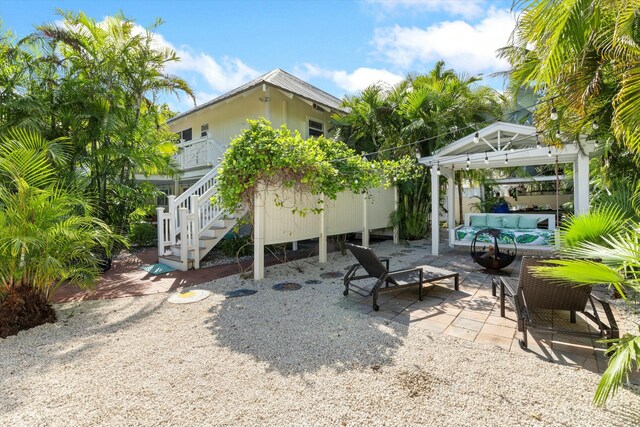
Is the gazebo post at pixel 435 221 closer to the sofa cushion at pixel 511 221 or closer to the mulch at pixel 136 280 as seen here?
the sofa cushion at pixel 511 221

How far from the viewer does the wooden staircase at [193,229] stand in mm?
8195

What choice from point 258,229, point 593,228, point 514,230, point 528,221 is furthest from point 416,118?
point 593,228

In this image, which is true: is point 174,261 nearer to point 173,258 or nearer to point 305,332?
point 173,258

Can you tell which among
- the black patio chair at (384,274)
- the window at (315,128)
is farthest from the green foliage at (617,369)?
the window at (315,128)

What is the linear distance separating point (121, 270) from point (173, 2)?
7.60 m

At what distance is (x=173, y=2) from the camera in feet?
28.6

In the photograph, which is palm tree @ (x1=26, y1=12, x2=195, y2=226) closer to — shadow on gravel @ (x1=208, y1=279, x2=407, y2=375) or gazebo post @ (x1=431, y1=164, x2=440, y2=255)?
shadow on gravel @ (x1=208, y1=279, x2=407, y2=375)

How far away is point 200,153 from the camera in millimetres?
13758

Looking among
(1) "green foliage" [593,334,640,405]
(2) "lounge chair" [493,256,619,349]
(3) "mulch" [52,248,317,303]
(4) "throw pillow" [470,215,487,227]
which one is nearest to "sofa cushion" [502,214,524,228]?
(4) "throw pillow" [470,215,487,227]

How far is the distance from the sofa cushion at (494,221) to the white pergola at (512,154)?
1173mm

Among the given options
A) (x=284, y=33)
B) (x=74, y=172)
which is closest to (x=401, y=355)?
(x=74, y=172)

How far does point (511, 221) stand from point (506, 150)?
2678 mm

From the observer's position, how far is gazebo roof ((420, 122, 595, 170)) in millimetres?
8332

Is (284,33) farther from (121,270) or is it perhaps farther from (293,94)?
(121,270)
